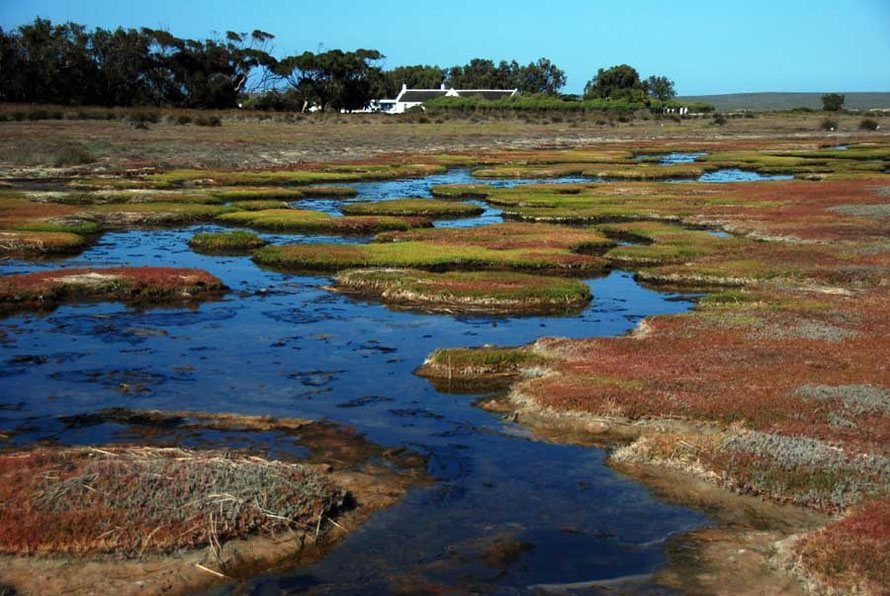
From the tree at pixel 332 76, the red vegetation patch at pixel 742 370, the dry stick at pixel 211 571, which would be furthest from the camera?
the tree at pixel 332 76

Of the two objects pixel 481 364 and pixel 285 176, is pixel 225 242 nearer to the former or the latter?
pixel 481 364

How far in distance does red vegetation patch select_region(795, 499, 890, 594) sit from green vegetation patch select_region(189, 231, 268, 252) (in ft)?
86.3

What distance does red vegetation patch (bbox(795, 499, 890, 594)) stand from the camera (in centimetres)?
926

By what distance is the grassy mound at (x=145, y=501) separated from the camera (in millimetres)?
9961

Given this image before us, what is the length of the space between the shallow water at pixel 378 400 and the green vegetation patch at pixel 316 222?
25.1 ft

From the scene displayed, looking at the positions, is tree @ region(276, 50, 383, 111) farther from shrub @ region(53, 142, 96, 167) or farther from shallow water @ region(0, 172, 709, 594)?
shallow water @ region(0, 172, 709, 594)

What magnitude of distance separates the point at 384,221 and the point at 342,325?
16388mm

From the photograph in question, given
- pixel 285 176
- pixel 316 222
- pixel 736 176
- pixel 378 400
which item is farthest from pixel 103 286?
pixel 736 176

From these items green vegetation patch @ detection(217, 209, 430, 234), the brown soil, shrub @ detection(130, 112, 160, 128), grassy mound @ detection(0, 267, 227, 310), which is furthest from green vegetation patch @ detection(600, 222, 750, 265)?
shrub @ detection(130, 112, 160, 128)

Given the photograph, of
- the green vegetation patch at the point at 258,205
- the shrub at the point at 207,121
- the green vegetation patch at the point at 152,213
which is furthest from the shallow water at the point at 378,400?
the shrub at the point at 207,121

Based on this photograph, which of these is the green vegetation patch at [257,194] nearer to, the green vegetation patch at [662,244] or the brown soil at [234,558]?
the green vegetation patch at [662,244]

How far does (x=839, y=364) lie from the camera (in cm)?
1670

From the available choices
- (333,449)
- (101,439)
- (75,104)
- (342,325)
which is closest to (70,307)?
Answer: (342,325)

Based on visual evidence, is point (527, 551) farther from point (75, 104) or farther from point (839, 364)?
point (75, 104)
